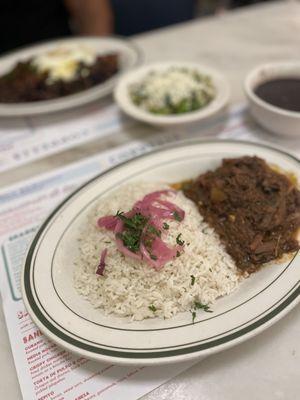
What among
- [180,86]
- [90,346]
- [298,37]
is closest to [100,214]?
[90,346]

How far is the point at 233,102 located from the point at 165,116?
0.52 meters

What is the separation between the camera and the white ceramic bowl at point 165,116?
1829 millimetres

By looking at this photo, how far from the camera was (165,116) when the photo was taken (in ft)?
6.15

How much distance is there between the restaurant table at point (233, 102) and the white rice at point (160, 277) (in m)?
0.18

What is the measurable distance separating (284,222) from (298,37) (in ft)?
6.43

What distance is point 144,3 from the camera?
11.0ft

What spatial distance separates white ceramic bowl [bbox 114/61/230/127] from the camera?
183 cm

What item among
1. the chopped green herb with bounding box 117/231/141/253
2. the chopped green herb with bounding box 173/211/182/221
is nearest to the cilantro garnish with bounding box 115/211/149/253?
the chopped green herb with bounding box 117/231/141/253

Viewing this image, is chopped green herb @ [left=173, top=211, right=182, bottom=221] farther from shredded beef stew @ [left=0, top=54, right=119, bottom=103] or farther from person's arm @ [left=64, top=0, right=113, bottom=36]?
person's arm @ [left=64, top=0, right=113, bottom=36]

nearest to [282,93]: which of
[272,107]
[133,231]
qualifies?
[272,107]

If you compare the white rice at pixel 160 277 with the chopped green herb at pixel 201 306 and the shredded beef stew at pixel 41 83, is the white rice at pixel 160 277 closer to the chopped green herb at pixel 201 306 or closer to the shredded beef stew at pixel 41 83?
the chopped green herb at pixel 201 306

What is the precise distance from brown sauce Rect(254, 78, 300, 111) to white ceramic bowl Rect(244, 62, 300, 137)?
30 mm

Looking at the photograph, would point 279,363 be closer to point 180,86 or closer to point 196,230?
point 196,230

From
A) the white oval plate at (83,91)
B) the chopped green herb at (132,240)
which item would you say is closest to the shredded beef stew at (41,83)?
the white oval plate at (83,91)
